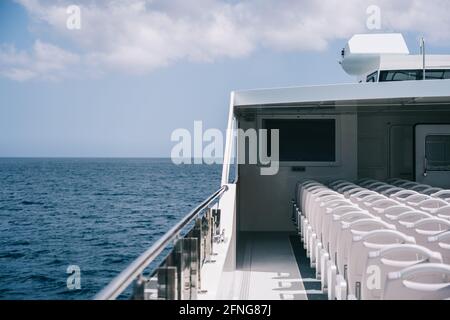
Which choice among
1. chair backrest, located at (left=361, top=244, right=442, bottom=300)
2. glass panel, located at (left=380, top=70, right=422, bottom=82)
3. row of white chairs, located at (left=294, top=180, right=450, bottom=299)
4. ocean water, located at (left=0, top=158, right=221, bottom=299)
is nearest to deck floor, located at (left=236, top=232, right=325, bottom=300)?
row of white chairs, located at (left=294, top=180, right=450, bottom=299)

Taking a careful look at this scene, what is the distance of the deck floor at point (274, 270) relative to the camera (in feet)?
19.8

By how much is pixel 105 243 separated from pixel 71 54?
19522 mm

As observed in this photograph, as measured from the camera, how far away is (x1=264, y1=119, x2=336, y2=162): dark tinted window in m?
10.6

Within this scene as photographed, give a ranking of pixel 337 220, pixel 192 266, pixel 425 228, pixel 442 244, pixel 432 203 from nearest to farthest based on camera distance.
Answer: pixel 192 266, pixel 442 244, pixel 425 228, pixel 337 220, pixel 432 203

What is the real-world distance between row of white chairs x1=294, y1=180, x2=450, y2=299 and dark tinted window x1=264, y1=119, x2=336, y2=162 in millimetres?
3617

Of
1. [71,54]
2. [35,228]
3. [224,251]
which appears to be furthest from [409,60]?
[71,54]

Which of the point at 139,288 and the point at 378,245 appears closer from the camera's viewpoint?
the point at 139,288

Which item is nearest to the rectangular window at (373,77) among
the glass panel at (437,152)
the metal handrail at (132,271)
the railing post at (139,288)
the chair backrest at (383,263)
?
the glass panel at (437,152)

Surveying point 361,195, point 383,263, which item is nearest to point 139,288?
point 383,263

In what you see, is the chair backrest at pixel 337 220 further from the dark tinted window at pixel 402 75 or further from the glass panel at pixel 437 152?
the dark tinted window at pixel 402 75

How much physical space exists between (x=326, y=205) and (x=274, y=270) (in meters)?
1.90

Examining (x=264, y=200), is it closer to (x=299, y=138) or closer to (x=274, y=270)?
(x=299, y=138)

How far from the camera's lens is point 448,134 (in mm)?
10500

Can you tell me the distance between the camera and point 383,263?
3.17m
